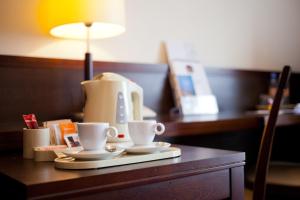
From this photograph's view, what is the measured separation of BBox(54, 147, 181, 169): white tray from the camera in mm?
777

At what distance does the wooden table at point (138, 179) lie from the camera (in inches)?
27.0

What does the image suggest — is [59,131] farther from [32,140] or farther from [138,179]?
[138,179]

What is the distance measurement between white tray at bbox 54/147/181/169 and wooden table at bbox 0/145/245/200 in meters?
0.02

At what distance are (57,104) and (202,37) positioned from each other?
1054 mm

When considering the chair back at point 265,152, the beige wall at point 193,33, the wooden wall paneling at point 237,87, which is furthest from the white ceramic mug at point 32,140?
the wooden wall paneling at point 237,87

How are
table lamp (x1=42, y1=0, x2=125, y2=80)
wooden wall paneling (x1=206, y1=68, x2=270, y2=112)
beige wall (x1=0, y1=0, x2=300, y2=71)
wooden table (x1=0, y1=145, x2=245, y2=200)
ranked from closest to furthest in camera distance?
wooden table (x1=0, y1=145, x2=245, y2=200) → table lamp (x1=42, y1=0, x2=125, y2=80) → beige wall (x1=0, y1=0, x2=300, y2=71) → wooden wall paneling (x1=206, y1=68, x2=270, y2=112)

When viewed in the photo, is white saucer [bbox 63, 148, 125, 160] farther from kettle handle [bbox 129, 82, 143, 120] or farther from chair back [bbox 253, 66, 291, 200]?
chair back [bbox 253, 66, 291, 200]

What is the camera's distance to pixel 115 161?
0.82 metres

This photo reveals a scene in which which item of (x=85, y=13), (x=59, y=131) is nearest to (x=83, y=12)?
(x=85, y=13)

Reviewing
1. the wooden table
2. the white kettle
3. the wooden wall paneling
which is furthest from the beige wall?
the wooden table

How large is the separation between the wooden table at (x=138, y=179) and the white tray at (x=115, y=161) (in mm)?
16

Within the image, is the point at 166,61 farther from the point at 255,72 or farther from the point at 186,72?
the point at 255,72

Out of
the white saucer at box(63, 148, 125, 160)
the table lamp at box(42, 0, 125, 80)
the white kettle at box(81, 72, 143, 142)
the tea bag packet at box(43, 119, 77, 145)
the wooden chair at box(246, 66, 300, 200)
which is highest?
the table lamp at box(42, 0, 125, 80)

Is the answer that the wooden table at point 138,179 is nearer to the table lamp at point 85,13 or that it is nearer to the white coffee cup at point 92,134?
the white coffee cup at point 92,134
